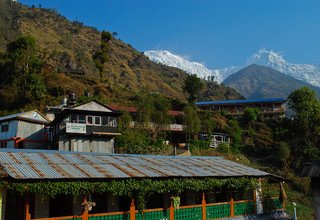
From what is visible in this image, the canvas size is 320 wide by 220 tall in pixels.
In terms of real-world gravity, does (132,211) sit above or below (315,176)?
below

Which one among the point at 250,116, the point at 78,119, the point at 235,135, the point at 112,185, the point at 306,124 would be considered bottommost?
the point at 112,185

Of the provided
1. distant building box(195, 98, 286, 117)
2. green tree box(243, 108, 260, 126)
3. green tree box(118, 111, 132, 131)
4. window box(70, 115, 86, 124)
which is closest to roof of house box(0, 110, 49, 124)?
window box(70, 115, 86, 124)

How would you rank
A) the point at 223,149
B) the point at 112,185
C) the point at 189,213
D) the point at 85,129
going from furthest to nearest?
the point at 223,149
the point at 85,129
the point at 189,213
the point at 112,185

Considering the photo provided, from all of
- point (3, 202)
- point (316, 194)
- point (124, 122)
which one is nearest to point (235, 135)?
point (124, 122)

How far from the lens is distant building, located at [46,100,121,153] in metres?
42.7

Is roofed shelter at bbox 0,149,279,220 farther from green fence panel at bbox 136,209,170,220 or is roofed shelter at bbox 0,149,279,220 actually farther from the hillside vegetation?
the hillside vegetation

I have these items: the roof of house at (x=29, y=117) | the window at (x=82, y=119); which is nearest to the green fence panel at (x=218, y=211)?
the window at (x=82, y=119)

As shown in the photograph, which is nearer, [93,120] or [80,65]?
[93,120]

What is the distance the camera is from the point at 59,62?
9781 centimetres

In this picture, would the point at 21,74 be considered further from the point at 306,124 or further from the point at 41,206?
the point at 41,206

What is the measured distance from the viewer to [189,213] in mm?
20859

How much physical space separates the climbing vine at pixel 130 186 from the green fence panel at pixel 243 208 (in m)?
1.09

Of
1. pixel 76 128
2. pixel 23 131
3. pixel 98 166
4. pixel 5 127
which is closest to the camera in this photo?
pixel 98 166

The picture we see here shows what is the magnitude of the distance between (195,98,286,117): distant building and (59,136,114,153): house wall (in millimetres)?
45900
